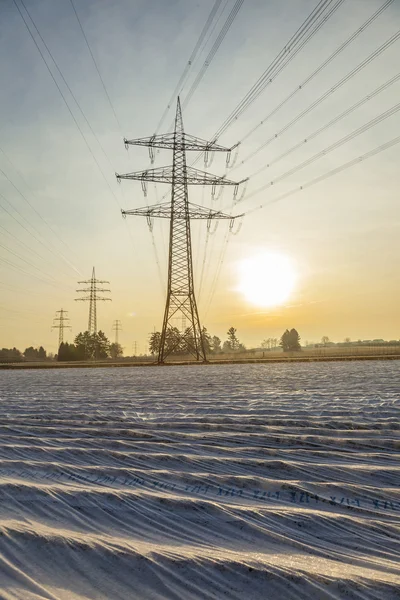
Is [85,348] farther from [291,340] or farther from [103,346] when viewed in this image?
[291,340]

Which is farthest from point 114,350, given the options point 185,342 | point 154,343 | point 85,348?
point 185,342

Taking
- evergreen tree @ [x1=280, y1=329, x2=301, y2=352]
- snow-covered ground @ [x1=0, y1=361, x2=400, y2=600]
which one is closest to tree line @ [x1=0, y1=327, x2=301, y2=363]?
evergreen tree @ [x1=280, y1=329, x2=301, y2=352]

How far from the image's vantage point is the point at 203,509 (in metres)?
3.65

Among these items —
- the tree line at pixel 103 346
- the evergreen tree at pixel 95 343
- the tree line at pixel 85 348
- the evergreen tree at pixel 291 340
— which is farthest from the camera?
the evergreen tree at pixel 291 340

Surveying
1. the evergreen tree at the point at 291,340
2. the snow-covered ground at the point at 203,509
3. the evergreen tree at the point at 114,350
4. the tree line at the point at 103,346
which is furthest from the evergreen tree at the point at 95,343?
the snow-covered ground at the point at 203,509

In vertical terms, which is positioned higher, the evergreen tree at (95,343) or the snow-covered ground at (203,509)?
the evergreen tree at (95,343)

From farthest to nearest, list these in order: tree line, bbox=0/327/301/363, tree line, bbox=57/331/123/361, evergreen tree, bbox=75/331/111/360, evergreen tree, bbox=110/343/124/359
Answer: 1. evergreen tree, bbox=110/343/124/359
2. evergreen tree, bbox=75/331/111/360
3. tree line, bbox=57/331/123/361
4. tree line, bbox=0/327/301/363

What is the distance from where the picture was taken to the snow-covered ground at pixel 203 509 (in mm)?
2549

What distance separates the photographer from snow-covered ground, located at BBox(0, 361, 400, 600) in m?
2.55

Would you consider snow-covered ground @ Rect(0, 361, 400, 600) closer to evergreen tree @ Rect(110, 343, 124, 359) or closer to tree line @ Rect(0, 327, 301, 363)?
tree line @ Rect(0, 327, 301, 363)

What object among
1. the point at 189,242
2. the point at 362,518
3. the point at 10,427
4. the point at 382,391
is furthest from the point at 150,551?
the point at 189,242

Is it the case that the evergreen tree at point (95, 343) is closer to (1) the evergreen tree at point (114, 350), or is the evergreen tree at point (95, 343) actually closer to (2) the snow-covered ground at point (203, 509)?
(1) the evergreen tree at point (114, 350)

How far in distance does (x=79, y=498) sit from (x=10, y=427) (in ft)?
14.4

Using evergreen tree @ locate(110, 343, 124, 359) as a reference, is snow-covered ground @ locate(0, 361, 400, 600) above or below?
below
